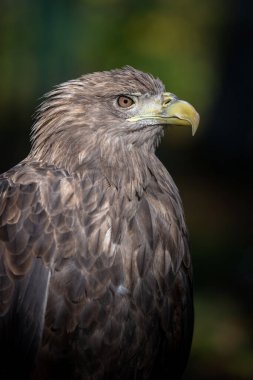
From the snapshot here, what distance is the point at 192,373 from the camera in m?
8.59

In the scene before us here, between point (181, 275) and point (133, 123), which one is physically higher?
point (133, 123)

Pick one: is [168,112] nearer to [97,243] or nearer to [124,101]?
[124,101]

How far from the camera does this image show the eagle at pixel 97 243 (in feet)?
18.3

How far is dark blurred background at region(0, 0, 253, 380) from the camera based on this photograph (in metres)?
13.7

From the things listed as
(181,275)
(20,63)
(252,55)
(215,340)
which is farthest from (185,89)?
(181,275)

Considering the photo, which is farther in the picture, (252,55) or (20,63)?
(252,55)

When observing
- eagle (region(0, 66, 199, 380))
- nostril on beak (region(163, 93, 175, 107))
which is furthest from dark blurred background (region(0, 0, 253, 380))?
nostril on beak (region(163, 93, 175, 107))

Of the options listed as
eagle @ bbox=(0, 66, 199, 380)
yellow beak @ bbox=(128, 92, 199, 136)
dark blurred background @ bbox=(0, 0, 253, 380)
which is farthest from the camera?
dark blurred background @ bbox=(0, 0, 253, 380)

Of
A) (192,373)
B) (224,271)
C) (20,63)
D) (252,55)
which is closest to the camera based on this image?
(192,373)

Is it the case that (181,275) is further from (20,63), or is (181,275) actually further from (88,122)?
(20,63)

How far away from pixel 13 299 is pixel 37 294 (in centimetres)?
14

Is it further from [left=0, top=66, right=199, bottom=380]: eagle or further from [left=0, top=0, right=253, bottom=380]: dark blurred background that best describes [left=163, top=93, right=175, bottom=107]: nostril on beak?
[left=0, top=0, right=253, bottom=380]: dark blurred background

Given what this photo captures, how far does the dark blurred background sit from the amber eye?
17.6ft

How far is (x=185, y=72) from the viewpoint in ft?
55.5
